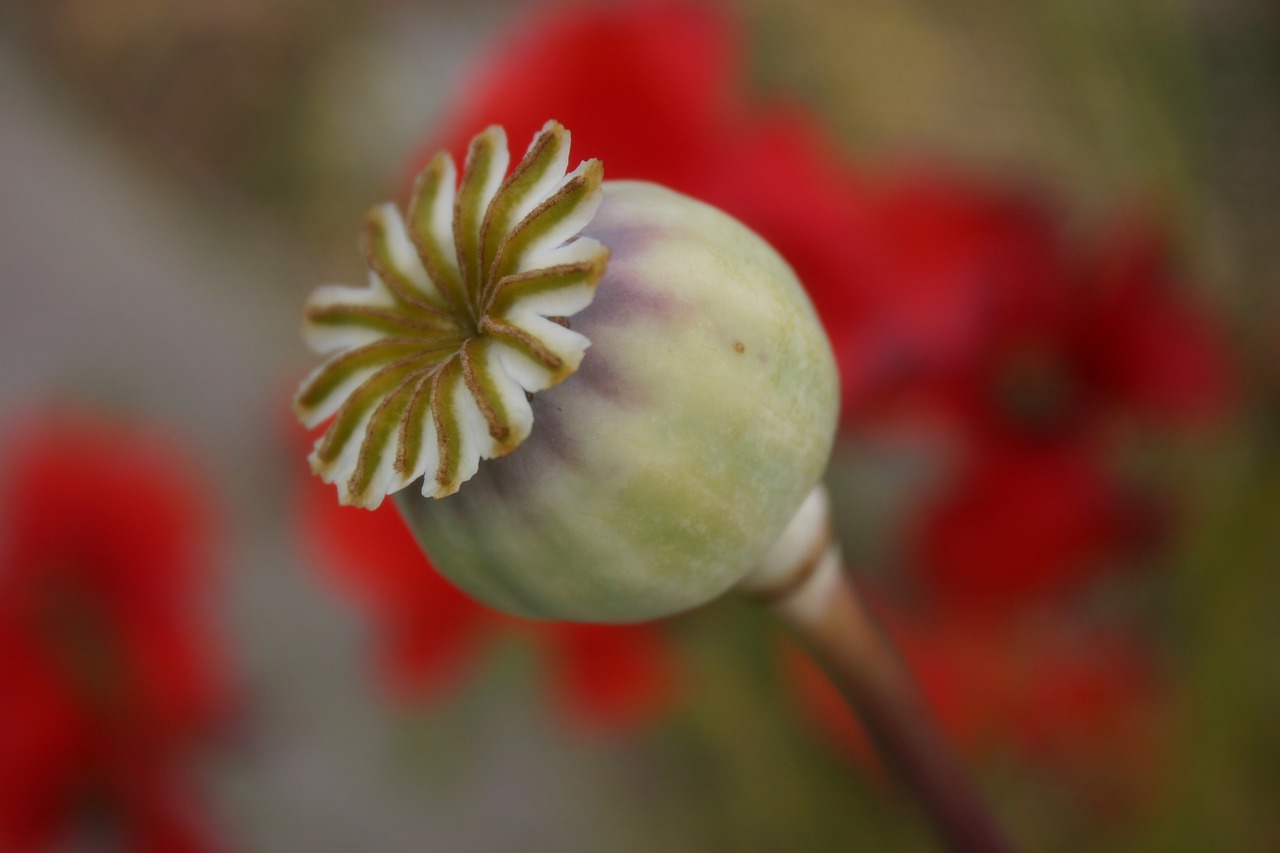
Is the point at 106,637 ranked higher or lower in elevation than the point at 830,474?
higher

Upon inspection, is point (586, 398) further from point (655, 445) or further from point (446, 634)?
point (446, 634)

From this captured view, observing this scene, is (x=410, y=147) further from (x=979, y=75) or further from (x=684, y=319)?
(x=684, y=319)

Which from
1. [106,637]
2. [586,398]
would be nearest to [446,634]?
[106,637]

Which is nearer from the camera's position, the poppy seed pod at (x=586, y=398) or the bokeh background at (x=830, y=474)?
the poppy seed pod at (x=586, y=398)

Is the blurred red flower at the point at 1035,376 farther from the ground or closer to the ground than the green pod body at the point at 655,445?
closer to the ground

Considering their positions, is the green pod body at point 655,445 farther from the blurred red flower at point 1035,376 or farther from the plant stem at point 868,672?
the blurred red flower at point 1035,376

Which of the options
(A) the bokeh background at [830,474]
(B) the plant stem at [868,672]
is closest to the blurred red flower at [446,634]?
(A) the bokeh background at [830,474]

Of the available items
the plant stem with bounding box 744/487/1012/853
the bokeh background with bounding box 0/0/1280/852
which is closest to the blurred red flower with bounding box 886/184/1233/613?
the bokeh background with bounding box 0/0/1280/852
